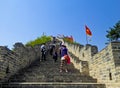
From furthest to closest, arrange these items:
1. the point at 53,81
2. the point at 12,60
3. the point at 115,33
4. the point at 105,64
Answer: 1. the point at 115,33
2. the point at 12,60
3. the point at 53,81
4. the point at 105,64

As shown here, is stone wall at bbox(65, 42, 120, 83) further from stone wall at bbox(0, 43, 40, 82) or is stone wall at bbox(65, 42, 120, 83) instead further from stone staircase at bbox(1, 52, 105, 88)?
stone wall at bbox(0, 43, 40, 82)

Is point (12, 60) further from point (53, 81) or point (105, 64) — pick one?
point (105, 64)

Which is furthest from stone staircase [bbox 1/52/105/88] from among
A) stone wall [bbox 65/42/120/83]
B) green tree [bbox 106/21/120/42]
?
green tree [bbox 106/21/120/42]

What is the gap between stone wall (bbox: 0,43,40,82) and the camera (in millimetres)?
9170

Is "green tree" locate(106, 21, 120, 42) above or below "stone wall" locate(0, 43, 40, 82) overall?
above

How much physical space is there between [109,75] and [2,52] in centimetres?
531

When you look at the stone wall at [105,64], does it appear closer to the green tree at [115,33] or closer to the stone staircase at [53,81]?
the stone staircase at [53,81]

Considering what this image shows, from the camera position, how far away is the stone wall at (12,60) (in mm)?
9170

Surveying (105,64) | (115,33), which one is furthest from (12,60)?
(115,33)

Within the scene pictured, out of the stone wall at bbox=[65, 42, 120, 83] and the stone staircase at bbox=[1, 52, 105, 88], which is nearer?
the stone wall at bbox=[65, 42, 120, 83]

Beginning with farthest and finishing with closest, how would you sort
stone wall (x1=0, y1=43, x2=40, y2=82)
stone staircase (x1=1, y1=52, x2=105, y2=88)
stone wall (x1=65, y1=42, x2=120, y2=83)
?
stone wall (x1=0, y1=43, x2=40, y2=82), stone staircase (x1=1, y1=52, x2=105, y2=88), stone wall (x1=65, y1=42, x2=120, y2=83)

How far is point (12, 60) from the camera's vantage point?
10.4 m

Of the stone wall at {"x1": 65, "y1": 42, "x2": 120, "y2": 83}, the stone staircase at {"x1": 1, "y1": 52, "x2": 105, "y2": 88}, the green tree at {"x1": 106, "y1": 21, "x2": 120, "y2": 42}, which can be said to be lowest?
the stone staircase at {"x1": 1, "y1": 52, "x2": 105, "y2": 88}

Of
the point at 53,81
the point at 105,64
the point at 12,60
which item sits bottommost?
the point at 53,81
